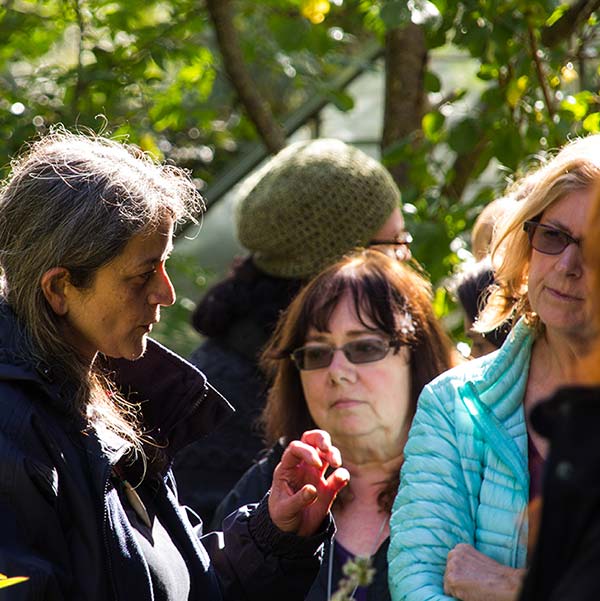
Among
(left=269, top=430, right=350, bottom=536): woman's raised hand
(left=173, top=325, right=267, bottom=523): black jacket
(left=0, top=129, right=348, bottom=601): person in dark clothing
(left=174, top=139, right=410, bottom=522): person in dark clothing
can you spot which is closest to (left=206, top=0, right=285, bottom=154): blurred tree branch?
(left=174, top=139, right=410, bottom=522): person in dark clothing

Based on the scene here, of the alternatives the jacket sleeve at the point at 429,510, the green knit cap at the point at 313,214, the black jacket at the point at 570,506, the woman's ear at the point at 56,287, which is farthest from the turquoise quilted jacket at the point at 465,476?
the green knit cap at the point at 313,214

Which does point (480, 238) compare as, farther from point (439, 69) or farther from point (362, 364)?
point (439, 69)

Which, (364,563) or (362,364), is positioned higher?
(364,563)

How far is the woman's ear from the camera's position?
7.43 ft

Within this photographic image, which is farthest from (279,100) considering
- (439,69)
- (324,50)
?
(324,50)

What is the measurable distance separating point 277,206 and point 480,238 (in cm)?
70

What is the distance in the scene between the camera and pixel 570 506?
3.60 ft

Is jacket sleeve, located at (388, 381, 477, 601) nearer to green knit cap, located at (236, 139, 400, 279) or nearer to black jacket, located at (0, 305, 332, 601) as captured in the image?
black jacket, located at (0, 305, 332, 601)

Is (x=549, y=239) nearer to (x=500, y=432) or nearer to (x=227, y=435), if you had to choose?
(x=500, y=432)

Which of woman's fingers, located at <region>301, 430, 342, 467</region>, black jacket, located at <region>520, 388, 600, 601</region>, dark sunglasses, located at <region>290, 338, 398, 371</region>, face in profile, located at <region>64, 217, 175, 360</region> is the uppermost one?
black jacket, located at <region>520, 388, 600, 601</region>

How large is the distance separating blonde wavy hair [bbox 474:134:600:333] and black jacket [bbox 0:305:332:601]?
0.72 meters

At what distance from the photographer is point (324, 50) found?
5074mm

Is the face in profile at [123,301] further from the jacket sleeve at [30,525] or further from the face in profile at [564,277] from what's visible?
the face in profile at [564,277]

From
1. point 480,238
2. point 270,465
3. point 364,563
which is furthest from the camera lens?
point 480,238
